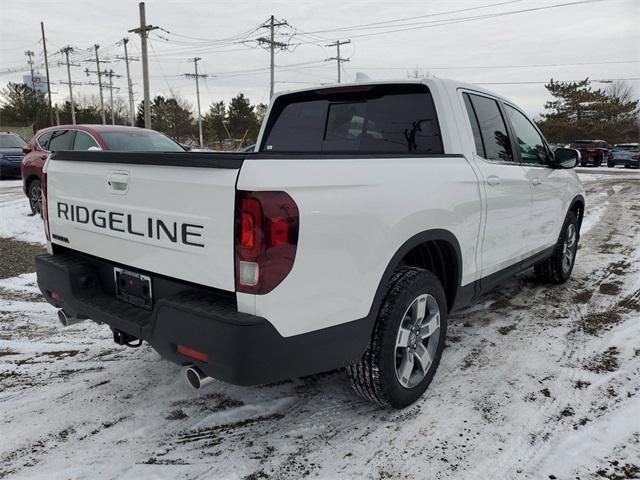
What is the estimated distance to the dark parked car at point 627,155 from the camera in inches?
1040

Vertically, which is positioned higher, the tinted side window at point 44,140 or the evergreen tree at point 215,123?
the evergreen tree at point 215,123

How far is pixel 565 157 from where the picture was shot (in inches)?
179

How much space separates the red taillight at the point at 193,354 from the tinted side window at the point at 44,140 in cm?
873

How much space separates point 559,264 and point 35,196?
8.88 metres

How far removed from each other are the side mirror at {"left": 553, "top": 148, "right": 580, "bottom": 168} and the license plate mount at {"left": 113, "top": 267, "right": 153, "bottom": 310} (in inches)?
153

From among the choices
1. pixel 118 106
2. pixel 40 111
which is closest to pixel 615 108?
pixel 40 111

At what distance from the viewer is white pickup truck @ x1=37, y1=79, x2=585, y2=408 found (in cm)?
197

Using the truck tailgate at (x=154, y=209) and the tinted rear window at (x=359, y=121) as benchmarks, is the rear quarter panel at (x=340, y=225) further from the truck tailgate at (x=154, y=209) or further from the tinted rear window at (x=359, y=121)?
the tinted rear window at (x=359, y=121)

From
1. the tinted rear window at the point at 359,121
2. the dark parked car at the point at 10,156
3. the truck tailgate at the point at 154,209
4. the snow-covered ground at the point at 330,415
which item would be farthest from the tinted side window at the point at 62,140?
the dark parked car at the point at 10,156

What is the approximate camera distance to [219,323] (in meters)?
1.95

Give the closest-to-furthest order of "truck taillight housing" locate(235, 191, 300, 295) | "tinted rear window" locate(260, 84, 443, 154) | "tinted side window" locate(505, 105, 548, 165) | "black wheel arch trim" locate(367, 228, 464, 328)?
"truck taillight housing" locate(235, 191, 300, 295) → "black wheel arch trim" locate(367, 228, 464, 328) → "tinted rear window" locate(260, 84, 443, 154) → "tinted side window" locate(505, 105, 548, 165)

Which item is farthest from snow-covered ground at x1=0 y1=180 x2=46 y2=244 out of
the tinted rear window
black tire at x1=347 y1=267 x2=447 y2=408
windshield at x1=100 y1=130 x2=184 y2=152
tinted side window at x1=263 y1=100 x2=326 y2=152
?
black tire at x1=347 y1=267 x2=447 y2=408

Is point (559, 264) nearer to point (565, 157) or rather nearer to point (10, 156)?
point (565, 157)

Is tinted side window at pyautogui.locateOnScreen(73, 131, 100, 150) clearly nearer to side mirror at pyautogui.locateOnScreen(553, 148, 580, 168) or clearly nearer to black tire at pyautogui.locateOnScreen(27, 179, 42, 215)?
black tire at pyautogui.locateOnScreen(27, 179, 42, 215)
